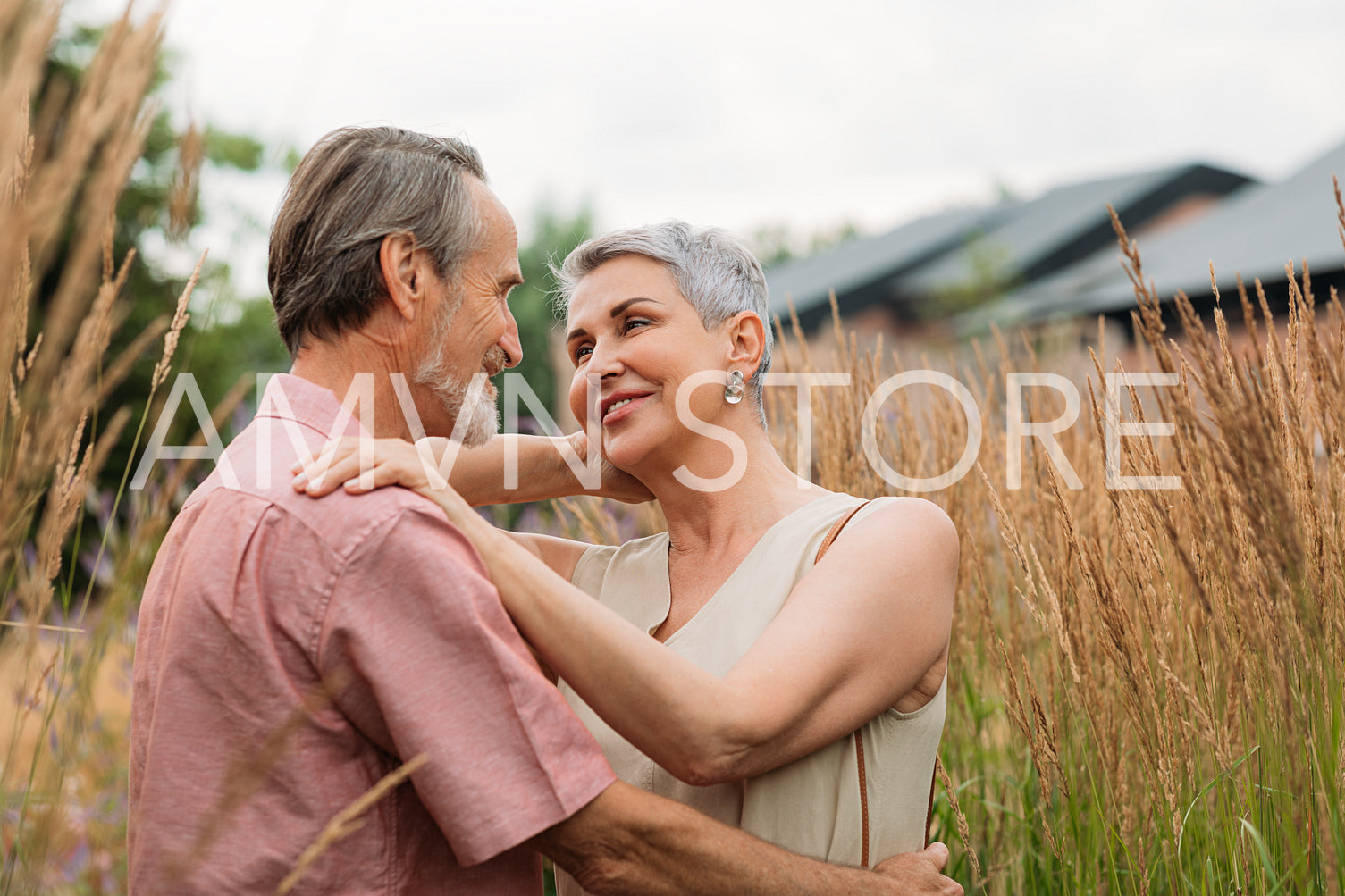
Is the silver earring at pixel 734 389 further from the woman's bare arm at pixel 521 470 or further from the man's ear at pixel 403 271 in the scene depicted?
the man's ear at pixel 403 271

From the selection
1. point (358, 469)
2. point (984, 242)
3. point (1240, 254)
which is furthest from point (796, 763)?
point (984, 242)

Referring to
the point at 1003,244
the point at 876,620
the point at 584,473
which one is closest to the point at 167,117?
the point at 584,473

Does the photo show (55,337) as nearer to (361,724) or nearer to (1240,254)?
(361,724)

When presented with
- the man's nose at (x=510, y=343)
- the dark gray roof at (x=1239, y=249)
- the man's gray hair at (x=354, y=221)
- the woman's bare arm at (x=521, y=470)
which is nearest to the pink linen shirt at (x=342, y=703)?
the man's gray hair at (x=354, y=221)

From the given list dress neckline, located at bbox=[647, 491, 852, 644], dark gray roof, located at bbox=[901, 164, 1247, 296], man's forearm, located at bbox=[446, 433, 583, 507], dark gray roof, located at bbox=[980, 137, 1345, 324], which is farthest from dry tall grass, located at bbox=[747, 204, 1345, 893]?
dark gray roof, located at bbox=[901, 164, 1247, 296]

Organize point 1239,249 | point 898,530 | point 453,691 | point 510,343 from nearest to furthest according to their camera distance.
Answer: point 453,691 < point 898,530 < point 510,343 < point 1239,249

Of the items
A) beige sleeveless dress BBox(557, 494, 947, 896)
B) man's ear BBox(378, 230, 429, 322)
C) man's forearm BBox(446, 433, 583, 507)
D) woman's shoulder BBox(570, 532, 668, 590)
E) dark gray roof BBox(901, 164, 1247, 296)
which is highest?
dark gray roof BBox(901, 164, 1247, 296)

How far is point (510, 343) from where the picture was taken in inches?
73.2

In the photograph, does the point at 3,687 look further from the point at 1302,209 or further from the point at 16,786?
the point at 1302,209

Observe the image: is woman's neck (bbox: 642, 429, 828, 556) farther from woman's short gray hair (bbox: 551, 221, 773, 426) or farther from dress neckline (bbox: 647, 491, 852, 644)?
woman's short gray hair (bbox: 551, 221, 773, 426)

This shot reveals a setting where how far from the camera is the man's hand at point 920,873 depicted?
1.63 metres

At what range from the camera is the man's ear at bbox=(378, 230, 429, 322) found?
157 cm

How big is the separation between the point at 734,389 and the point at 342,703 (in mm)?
1050

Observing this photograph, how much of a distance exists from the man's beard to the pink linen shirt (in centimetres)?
37
